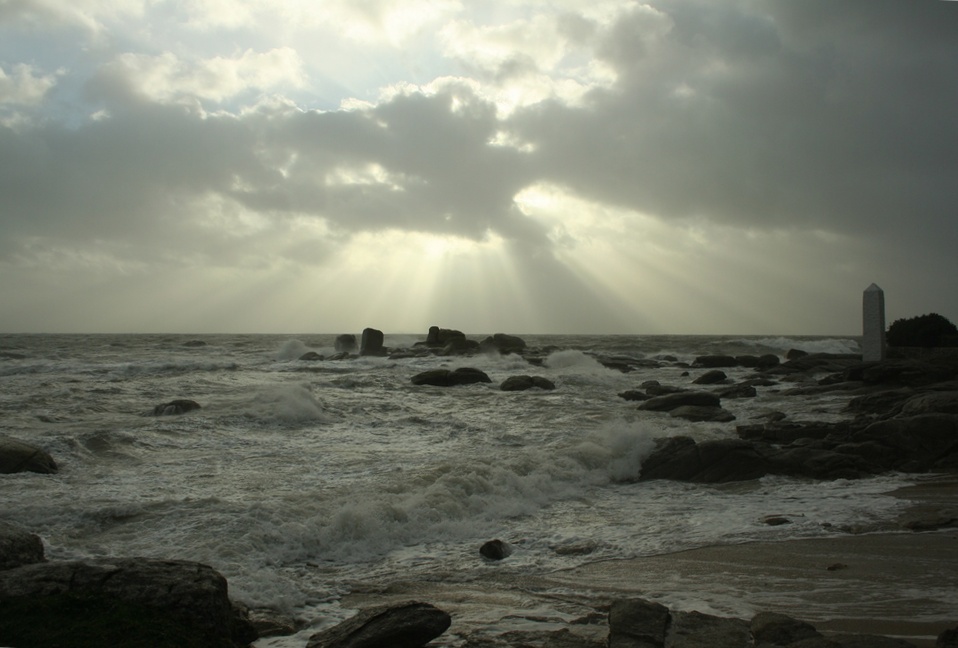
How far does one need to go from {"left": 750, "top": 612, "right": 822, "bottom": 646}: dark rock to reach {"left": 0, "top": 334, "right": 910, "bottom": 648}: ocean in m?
2.03

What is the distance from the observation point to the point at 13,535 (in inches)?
208

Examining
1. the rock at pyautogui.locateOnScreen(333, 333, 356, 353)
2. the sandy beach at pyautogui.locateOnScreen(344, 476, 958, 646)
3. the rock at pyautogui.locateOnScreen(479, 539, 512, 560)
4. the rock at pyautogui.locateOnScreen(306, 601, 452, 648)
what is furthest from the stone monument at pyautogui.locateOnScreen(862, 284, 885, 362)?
the rock at pyautogui.locateOnScreen(333, 333, 356, 353)

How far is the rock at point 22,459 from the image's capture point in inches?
373

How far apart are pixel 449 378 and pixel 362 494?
1642 centimetres

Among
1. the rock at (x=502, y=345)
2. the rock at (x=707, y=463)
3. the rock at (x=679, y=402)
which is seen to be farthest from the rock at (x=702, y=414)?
the rock at (x=502, y=345)

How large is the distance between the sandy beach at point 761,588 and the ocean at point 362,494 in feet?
1.06

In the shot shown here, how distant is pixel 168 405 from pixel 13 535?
36.9 feet

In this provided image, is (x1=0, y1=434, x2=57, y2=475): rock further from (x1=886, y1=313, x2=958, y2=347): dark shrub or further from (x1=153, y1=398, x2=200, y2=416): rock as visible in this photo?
(x1=886, y1=313, x2=958, y2=347): dark shrub

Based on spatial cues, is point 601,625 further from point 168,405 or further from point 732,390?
point 732,390

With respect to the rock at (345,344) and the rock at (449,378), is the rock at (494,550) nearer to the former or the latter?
the rock at (449,378)

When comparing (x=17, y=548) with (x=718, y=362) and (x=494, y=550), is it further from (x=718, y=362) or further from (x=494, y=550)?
(x=718, y=362)

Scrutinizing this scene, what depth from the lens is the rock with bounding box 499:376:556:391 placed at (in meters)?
23.7

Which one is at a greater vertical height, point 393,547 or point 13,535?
point 13,535

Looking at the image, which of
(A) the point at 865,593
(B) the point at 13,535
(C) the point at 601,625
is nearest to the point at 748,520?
(A) the point at 865,593
